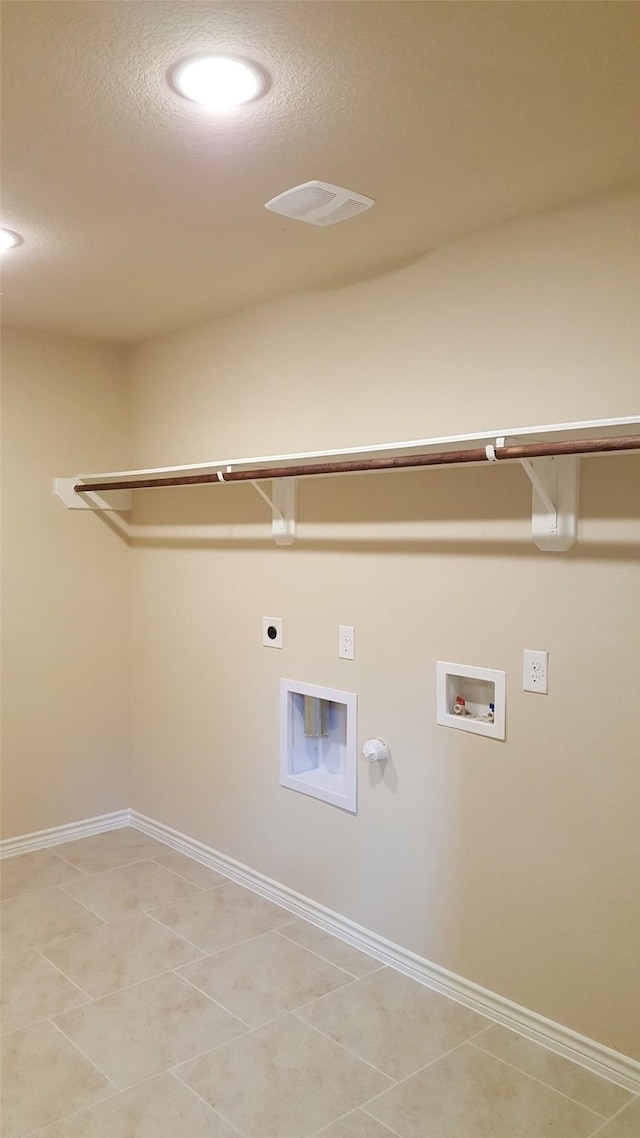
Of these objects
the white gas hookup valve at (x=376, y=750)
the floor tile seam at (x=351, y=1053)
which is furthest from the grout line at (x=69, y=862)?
the white gas hookup valve at (x=376, y=750)

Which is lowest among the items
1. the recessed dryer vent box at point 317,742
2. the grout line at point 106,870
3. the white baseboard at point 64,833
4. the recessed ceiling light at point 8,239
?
the grout line at point 106,870

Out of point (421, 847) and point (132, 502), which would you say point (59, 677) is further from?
point (421, 847)

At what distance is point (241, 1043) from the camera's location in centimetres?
256

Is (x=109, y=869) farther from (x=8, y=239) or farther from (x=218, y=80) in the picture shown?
(x=218, y=80)

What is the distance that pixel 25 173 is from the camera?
86.0 inches

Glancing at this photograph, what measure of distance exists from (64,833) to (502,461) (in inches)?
116

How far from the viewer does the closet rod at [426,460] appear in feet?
6.52

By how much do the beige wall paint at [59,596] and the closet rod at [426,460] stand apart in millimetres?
694

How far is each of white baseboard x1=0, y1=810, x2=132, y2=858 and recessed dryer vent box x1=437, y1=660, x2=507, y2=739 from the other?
2.20 m

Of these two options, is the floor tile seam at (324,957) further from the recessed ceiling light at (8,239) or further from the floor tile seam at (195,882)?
Answer: the recessed ceiling light at (8,239)

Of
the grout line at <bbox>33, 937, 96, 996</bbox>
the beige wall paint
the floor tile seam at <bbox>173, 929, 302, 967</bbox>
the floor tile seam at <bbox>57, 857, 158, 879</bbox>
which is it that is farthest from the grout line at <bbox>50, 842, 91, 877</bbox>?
the floor tile seam at <bbox>173, 929, 302, 967</bbox>

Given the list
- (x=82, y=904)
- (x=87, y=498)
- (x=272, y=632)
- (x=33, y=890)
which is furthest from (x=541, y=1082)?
(x=87, y=498)

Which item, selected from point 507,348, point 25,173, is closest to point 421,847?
point 507,348

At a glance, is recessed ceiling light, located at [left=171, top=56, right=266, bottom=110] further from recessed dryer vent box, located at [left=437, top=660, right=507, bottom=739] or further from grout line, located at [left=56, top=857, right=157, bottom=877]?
grout line, located at [left=56, top=857, right=157, bottom=877]
